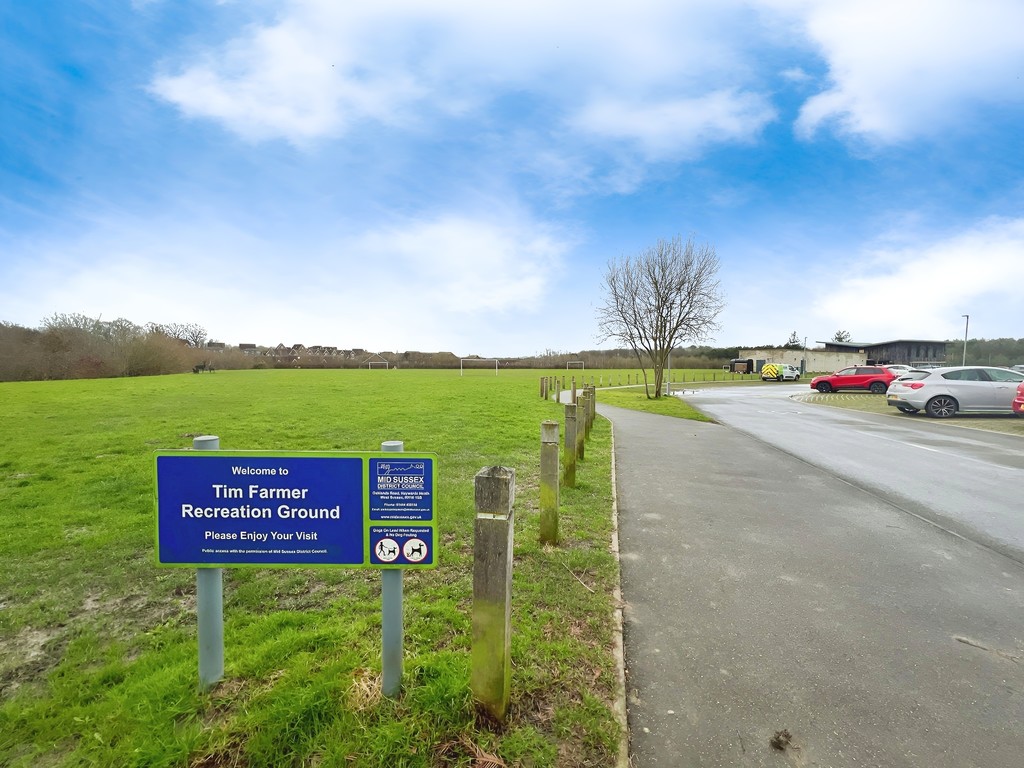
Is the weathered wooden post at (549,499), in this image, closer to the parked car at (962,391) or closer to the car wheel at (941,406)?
the parked car at (962,391)

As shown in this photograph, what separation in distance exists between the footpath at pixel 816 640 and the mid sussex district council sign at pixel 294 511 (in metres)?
1.44

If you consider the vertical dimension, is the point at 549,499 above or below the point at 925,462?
above

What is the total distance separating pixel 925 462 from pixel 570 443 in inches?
259

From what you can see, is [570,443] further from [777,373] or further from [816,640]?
[777,373]

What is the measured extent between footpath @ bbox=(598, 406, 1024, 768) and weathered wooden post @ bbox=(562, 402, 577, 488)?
112 cm

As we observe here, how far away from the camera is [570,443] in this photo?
265 inches

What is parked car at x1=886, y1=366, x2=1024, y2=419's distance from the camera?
49.6ft

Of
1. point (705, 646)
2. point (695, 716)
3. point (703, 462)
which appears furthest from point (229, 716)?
point (703, 462)

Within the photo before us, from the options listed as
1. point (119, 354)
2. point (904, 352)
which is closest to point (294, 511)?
point (119, 354)

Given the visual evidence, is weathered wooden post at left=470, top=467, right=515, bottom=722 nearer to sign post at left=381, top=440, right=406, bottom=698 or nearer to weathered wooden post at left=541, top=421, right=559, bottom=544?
sign post at left=381, top=440, right=406, bottom=698

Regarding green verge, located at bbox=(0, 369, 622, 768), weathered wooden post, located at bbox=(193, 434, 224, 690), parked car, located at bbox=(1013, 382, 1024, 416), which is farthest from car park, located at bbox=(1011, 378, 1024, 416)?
weathered wooden post, located at bbox=(193, 434, 224, 690)

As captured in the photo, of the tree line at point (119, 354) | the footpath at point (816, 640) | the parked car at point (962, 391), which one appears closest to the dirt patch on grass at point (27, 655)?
the footpath at point (816, 640)

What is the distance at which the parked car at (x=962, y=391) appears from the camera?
15.1 metres

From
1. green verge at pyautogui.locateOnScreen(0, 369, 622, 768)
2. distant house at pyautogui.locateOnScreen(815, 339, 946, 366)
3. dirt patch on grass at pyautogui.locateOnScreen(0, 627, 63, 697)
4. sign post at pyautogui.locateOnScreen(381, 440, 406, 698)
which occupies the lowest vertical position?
dirt patch on grass at pyautogui.locateOnScreen(0, 627, 63, 697)
